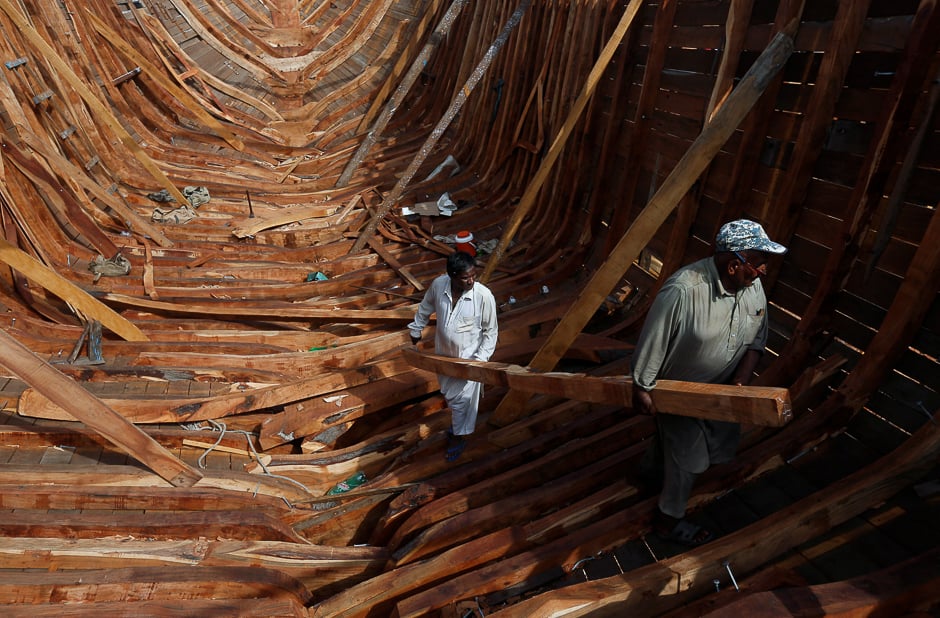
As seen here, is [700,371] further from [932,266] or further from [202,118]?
[202,118]

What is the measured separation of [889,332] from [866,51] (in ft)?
4.84

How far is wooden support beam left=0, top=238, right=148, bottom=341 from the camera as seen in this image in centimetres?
416

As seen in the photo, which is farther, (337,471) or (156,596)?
(337,471)

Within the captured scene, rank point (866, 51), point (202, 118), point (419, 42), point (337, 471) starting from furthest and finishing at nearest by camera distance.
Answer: point (419, 42), point (202, 118), point (337, 471), point (866, 51)

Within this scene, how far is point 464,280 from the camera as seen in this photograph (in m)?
3.31

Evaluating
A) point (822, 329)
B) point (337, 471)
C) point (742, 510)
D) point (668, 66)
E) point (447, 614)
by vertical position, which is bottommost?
point (337, 471)

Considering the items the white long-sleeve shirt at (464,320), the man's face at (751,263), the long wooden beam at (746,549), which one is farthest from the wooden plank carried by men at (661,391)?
the long wooden beam at (746,549)

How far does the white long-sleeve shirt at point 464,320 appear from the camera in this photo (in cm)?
346

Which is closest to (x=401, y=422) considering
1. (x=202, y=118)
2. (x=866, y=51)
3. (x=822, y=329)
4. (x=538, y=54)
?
(x=822, y=329)

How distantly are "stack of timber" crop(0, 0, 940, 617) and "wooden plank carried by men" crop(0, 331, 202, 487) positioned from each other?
0.01 m

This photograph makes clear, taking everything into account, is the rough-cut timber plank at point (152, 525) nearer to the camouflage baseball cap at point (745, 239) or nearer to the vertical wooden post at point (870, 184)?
the camouflage baseball cap at point (745, 239)

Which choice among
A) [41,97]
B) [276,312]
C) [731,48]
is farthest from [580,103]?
[41,97]

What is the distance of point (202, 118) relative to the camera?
8820mm

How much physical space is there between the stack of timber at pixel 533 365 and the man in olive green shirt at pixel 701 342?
0.58ft
